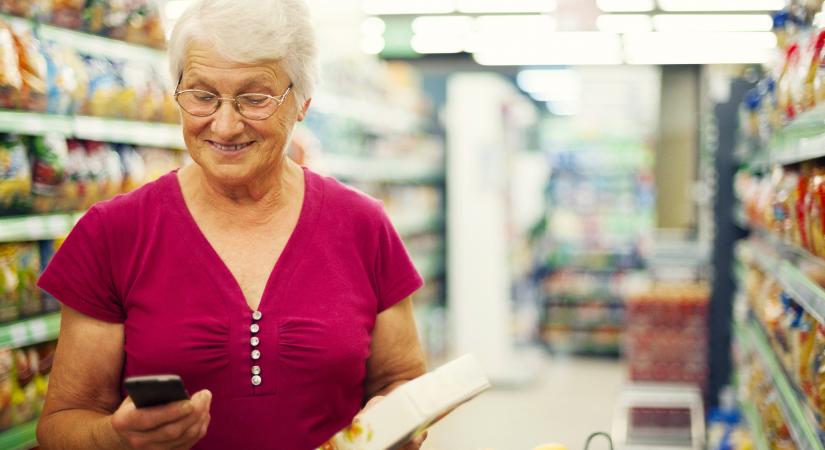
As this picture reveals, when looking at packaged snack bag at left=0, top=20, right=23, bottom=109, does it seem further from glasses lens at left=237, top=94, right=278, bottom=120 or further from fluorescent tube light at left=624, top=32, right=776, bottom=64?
fluorescent tube light at left=624, top=32, right=776, bottom=64

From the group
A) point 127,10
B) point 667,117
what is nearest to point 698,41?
point 667,117

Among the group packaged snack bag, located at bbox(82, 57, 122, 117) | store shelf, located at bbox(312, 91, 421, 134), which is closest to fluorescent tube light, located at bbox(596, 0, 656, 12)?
store shelf, located at bbox(312, 91, 421, 134)

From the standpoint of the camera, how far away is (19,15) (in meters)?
3.18

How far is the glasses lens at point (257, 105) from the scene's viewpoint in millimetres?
1789

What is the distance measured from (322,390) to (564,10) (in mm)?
7632

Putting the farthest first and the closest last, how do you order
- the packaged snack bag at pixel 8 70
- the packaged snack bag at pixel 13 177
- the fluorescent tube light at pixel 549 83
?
the fluorescent tube light at pixel 549 83
the packaged snack bag at pixel 13 177
the packaged snack bag at pixel 8 70

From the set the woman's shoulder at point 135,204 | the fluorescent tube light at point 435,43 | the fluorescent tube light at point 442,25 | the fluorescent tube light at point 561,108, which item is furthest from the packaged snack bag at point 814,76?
the fluorescent tube light at point 561,108

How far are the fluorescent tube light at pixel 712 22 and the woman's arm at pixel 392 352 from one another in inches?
392

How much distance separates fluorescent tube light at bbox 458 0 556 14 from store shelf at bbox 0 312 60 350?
8.15 meters

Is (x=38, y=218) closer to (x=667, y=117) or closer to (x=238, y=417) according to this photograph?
(x=238, y=417)

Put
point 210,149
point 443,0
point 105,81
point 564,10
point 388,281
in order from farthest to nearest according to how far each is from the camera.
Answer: point 443,0 → point 564,10 → point 105,81 → point 388,281 → point 210,149

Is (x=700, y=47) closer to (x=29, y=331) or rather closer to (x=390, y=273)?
(x=29, y=331)

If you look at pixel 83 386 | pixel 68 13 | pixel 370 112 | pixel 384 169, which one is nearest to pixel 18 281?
pixel 68 13

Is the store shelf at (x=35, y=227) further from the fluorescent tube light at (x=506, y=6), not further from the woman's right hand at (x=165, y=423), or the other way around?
the fluorescent tube light at (x=506, y=6)
